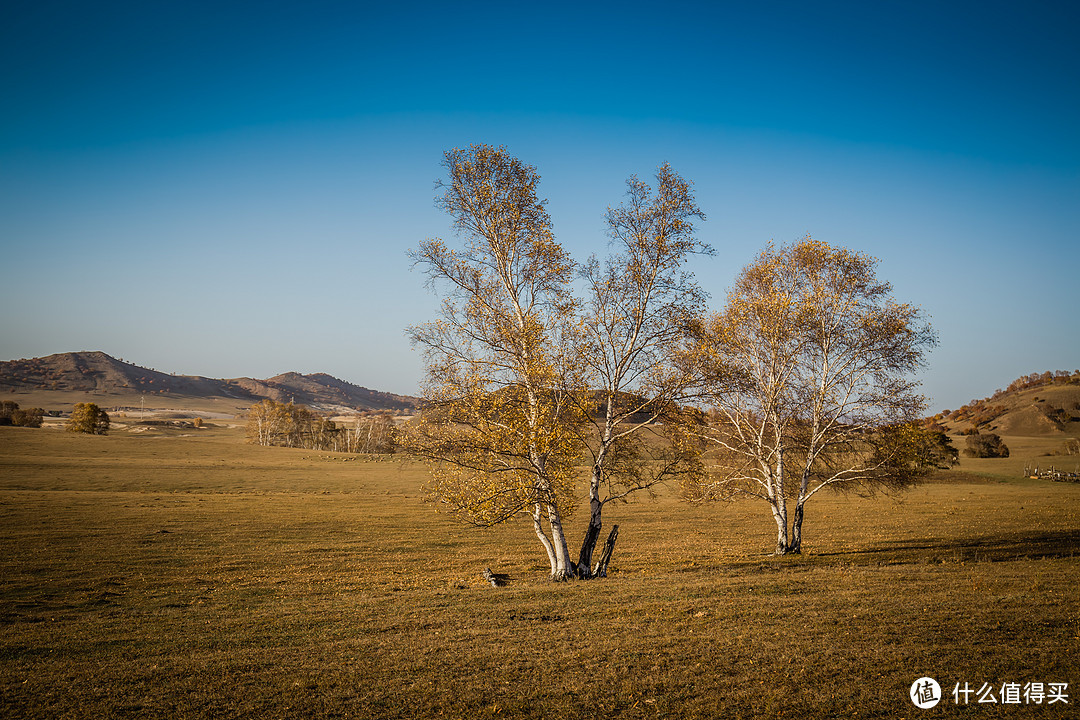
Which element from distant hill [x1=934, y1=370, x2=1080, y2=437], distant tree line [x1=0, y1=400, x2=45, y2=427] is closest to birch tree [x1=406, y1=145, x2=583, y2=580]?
distant tree line [x1=0, y1=400, x2=45, y2=427]

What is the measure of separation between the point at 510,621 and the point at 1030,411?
188 m

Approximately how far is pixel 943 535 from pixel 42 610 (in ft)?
143

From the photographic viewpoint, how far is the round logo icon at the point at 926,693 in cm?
814

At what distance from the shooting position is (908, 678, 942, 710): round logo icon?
26.7ft

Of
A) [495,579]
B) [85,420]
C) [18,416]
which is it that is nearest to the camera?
[495,579]

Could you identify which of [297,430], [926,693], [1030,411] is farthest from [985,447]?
[297,430]

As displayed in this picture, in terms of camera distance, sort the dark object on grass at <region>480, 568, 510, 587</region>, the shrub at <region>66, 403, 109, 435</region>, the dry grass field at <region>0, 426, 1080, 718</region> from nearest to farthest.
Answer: the dry grass field at <region>0, 426, 1080, 718</region>
the dark object on grass at <region>480, 568, 510, 587</region>
the shrub at <region>66, 403, 109, 435</region>

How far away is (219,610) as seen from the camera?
667 inches

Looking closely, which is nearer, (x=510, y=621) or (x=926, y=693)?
(x=926, y=693)

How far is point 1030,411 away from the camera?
474 feet

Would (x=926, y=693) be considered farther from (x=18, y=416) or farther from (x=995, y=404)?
(x=995, y=404)

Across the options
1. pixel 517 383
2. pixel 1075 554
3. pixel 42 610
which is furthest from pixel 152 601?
pixel 1075 554

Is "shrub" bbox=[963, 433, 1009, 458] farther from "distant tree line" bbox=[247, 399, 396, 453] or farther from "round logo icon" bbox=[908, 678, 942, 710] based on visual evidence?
"distant tree line" bbox=[247, 399, 396, 453]

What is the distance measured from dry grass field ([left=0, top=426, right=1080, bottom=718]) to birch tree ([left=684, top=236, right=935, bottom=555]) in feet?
12.9
